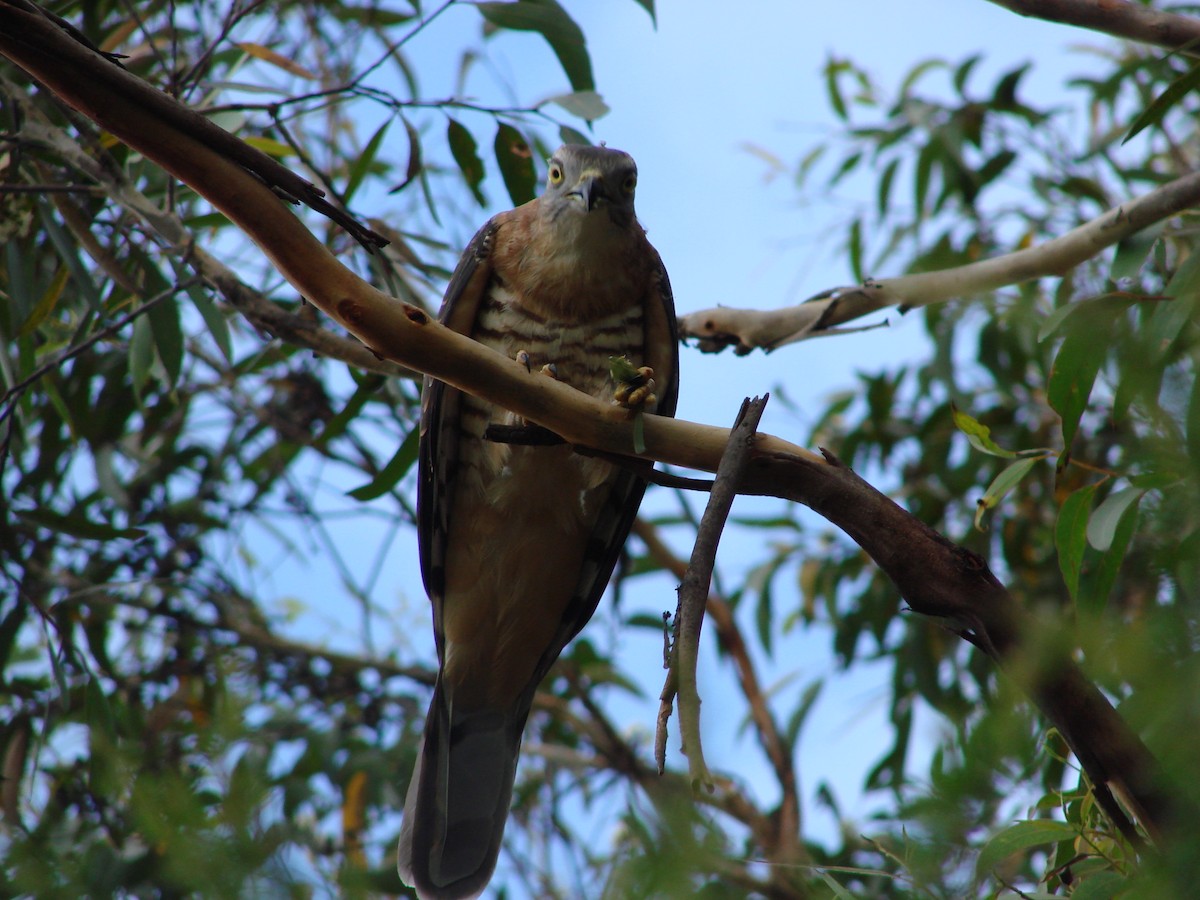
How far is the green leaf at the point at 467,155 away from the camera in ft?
9.98

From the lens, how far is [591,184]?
2.96 metres

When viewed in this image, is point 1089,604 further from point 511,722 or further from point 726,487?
point 511,722

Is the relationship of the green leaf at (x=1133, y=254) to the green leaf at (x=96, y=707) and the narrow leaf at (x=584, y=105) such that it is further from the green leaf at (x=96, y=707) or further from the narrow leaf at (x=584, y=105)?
the green leaf at (x=96, y=707)

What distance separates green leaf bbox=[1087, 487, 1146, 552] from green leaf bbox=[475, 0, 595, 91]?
1.92m

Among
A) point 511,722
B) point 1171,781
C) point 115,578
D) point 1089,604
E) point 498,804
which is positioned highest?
point 115,578

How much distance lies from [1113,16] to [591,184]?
1.34 meters

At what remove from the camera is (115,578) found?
393cm

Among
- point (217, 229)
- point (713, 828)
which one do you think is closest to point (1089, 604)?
point (713, 828)

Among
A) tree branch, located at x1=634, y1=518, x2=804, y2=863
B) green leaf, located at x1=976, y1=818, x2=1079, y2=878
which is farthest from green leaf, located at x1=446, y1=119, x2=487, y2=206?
green leaf, located at x1=976, y1=818, x2=1079, y2=878

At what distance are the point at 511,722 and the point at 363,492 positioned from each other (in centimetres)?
84

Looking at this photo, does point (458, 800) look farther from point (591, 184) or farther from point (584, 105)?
point (584, 105)

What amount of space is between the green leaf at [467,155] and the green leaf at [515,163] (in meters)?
0.07

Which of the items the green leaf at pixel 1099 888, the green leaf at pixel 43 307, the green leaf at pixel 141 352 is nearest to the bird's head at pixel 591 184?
the green leaf at pixel 141 352

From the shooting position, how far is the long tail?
2.84 metres
